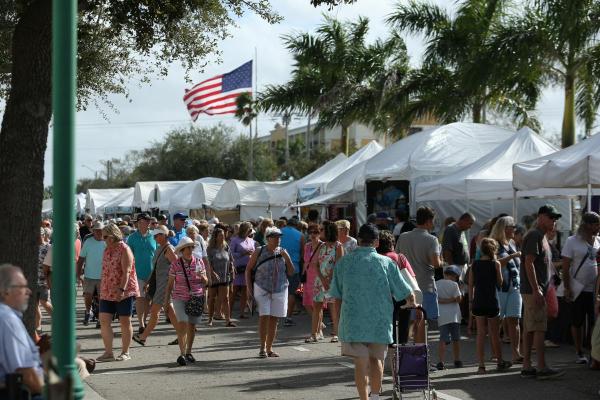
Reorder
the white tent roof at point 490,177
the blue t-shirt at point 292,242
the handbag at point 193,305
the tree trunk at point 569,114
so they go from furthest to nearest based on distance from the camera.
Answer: the tree trunk at point 569,114
the blue t-shirt at point 292,242
the white tent roof at point 490,177
the handbag at point 193,305

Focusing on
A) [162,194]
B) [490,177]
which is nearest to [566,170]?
[490,177]

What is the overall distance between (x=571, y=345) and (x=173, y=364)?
5519 mm

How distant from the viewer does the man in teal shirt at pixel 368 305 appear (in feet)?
28.1

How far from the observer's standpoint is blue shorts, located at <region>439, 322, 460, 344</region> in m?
11.6

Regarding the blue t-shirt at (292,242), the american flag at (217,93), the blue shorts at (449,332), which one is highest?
the american flag at (217,93)

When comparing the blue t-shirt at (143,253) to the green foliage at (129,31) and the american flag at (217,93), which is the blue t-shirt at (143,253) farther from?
the american flag at (217,93)

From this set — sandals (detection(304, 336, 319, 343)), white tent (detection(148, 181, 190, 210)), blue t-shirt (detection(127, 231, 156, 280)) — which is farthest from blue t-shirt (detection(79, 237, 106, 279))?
white tent (detection(148, 181, 190, 210))

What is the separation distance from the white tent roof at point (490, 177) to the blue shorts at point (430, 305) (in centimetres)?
687

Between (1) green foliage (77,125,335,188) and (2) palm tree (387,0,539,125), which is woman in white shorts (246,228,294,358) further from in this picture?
(1) green foliage (77,125,335,188)

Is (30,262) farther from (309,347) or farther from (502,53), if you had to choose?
(502,53)

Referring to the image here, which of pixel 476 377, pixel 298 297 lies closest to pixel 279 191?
pixel 298 297

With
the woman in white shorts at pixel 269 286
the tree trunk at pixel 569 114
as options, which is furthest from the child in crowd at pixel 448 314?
the tree trunk at pixel 569 114

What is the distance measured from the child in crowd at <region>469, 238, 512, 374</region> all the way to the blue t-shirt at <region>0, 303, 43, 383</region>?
6768 mm

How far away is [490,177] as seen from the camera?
59.3ft
